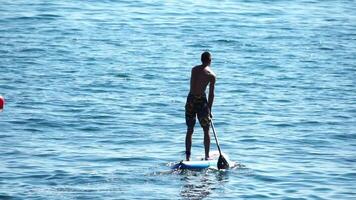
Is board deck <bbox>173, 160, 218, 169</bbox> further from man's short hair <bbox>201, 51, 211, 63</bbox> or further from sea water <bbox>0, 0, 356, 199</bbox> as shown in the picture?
man's short hair <bbox>201, 51, 211, 63</bbox>

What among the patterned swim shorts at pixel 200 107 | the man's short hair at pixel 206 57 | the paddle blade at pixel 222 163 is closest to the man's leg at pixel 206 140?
the patterned swim shorts at pixel 200 107

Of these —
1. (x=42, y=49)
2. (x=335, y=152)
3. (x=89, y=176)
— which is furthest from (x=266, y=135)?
(x=42, y=49)

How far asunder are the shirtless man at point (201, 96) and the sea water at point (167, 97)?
0.86 meters

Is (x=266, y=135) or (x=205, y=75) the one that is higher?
(x=205, y=75)

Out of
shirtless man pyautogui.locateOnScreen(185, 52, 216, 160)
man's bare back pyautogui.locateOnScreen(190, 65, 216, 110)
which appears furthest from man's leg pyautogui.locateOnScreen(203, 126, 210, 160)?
man's bare back pyautogui.locateOnScreen(190, 65, 216, 110)

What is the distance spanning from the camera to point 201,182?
52.3 feet

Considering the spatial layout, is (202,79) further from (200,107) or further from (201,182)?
(201,182)

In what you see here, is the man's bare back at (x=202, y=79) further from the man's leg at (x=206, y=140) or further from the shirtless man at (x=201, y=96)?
the man's leg at (x=206, y=140)

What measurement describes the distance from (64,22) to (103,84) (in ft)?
36.6

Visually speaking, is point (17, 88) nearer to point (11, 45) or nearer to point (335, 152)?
point (11, 45)

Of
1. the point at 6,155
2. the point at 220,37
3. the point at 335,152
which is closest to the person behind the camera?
the point at 6,155

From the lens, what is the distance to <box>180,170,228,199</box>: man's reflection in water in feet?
49.8

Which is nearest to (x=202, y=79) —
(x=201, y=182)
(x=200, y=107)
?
(x=200, y=107)

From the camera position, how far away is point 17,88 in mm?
25047
